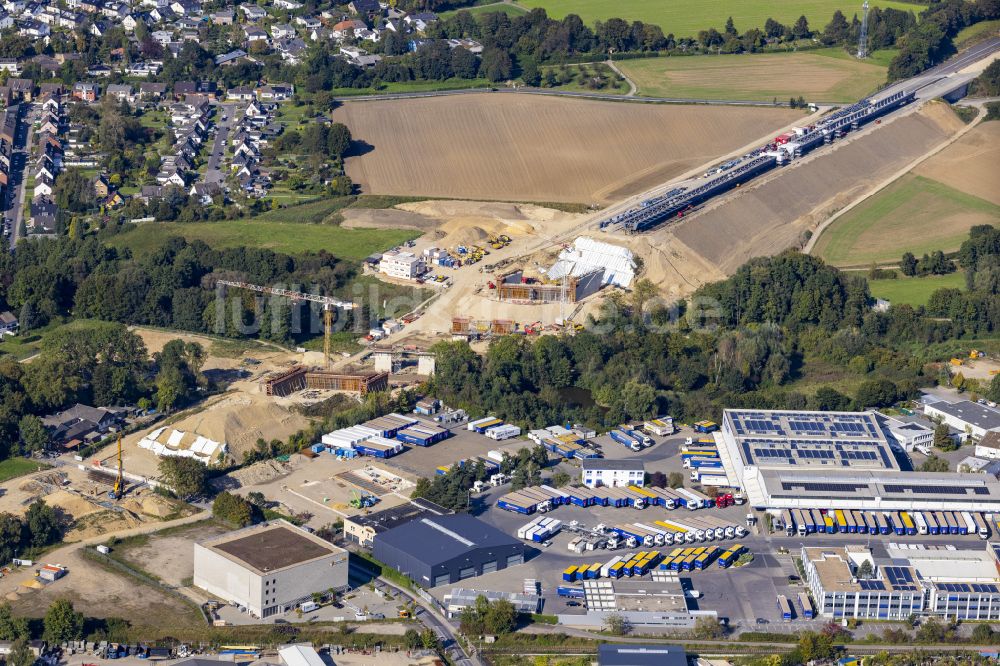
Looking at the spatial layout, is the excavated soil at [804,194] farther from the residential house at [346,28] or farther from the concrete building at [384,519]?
the residential house at [346,28]

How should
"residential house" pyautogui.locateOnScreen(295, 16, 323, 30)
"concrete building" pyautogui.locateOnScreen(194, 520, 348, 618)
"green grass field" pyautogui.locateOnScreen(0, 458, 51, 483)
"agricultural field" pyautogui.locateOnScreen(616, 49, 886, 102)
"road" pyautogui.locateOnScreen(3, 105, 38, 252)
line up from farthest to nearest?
"residential house" pyautogui.locateOnScreen(295, 16, 323, 30) < "agricultural field" pyautogui.locateOnScreen(616, 49, 886, 102) < "road" pyautogui.locateOnScreen(3, 105, 38, 252) < "green grass field" pyautogui.locateOnScreen(0, 458, 51, 483) < "concrete building" pyautogui.locateOnScreen(194, 520, 348, 618)

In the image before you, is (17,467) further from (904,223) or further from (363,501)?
(904,223)

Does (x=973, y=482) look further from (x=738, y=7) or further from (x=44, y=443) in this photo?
(x=738, y=7)

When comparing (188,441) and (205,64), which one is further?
(205,64)

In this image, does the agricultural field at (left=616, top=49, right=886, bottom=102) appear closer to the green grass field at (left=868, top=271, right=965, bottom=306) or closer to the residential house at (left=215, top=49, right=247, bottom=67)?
the residential house at (left=215, top=49, right=247, bottom=67)

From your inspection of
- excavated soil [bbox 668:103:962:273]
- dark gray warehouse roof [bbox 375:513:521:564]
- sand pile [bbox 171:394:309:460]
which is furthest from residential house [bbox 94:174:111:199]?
dark gray warehouse roof [bbox 375:513:521:564]

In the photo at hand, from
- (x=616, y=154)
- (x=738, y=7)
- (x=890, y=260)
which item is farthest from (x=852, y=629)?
(x=738, y=7)

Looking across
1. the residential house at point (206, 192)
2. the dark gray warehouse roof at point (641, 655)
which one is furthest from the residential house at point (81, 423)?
the residential house at point (206, 192)
